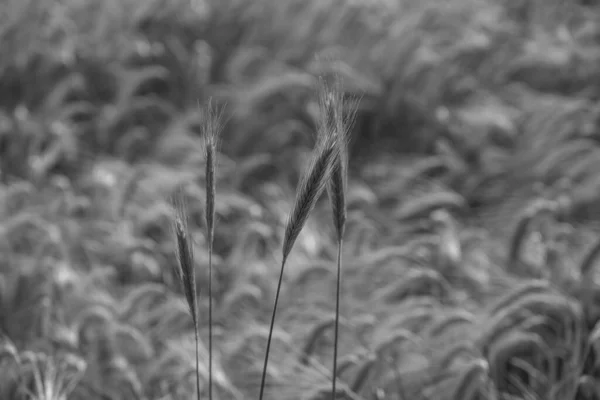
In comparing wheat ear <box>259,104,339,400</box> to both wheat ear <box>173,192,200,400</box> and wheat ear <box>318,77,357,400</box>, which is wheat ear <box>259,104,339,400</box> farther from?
wheat ear <box>173,192,200,400</box>

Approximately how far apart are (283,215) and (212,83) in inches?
55.0

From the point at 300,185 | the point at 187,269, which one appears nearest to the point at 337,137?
the point at 300,185

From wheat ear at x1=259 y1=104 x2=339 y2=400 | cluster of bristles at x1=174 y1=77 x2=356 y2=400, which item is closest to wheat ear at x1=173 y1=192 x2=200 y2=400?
cluster of bristles at x1=174 y1=77 x2=356 y2=400

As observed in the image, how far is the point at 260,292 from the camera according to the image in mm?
3082

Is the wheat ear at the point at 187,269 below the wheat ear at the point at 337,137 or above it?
below

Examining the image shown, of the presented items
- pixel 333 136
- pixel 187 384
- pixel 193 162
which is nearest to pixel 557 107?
pixel 193 162

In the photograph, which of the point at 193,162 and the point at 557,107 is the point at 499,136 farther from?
the point at 193,162

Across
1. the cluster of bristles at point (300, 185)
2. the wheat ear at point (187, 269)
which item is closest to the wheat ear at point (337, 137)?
the cluster of bristles at point (300, 185)

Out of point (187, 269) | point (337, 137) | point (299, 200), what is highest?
point (337, 137)

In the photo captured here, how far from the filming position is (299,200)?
148cm

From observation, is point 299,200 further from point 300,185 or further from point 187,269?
point 187,269

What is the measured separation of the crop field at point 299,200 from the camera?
244cm

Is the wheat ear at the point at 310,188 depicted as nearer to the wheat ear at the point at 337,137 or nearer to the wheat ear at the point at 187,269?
the wheat ear at the point at 337,137

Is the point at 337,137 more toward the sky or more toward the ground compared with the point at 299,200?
more toward the sky
